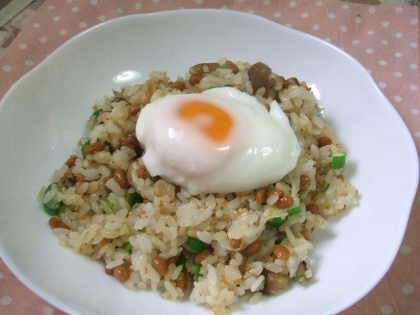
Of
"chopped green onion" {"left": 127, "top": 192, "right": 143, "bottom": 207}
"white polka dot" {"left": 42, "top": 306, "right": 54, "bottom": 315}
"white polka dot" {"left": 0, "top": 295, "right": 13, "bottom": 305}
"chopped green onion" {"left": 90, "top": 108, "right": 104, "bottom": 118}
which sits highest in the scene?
"chopped green onion" {"left": 90, "top": 108, "right": 104, "bottom": 118}

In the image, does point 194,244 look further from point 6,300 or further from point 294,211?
point 6,300

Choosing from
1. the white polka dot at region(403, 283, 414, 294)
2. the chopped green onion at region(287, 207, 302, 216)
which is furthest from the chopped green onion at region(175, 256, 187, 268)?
the white polka dot at region(403, 283, 414, 294)

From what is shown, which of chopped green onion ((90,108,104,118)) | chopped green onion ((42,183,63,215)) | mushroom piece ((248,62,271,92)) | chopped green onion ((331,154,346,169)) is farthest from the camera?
chopped green onion ((90,108,104,118))

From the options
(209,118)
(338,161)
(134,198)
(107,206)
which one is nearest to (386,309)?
(338,161)

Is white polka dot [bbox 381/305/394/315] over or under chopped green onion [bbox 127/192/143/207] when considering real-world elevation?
under

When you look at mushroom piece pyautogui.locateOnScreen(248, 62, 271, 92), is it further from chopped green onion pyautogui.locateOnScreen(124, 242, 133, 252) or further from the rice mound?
chopped green onion pyautogui.locateOnScreen(124, 242, 133, 252)

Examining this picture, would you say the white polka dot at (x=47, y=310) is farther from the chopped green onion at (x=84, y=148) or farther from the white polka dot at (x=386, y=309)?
the white polka dot at (x=386, y=309)
